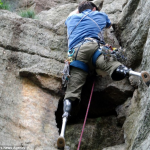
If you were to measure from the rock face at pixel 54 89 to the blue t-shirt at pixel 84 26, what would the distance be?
48 cm

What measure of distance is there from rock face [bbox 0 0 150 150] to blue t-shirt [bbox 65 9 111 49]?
482mm

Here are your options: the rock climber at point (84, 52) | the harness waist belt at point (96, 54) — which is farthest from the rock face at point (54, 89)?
the harness waist belt at point (96, 54)

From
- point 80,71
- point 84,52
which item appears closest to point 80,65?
point 80,71

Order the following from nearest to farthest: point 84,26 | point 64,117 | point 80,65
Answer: point 64,117
point 80,65
point 84,26

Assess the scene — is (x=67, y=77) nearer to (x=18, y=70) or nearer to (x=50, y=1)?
(x=18, y=70)

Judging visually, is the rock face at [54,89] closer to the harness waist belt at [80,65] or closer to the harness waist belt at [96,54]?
the harness waist belt at [80,65]

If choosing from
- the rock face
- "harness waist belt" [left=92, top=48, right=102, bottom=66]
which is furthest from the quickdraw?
"harness waist belt" [left=92, top=48, right=102, bottom=66]

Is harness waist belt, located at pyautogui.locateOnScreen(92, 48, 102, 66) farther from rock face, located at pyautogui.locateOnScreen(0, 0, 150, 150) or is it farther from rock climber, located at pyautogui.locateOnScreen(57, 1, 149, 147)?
rock face, located at pyautogui.locateOnScreen(0, 0, 150, 150)

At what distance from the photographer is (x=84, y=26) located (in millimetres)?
5930

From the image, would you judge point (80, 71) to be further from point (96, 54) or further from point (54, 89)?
point (54, 89)

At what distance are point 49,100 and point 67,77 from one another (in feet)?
1.90

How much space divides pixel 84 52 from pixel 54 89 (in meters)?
0.98

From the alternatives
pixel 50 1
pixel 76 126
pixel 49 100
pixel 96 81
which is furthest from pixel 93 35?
pixel 50 1

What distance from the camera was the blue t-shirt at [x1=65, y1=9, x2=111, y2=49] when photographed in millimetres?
5863
